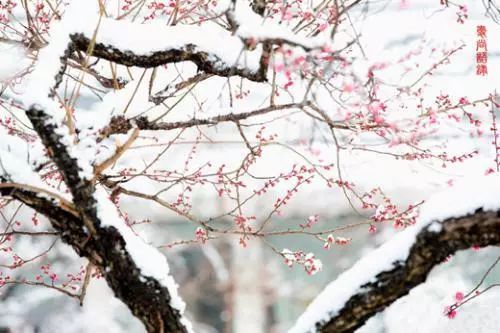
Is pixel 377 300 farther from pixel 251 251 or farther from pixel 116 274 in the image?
pixel 251 251

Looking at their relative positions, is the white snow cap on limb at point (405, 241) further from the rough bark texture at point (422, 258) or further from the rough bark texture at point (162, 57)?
the rough bark texture at point (162, 57)

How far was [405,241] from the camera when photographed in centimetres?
144

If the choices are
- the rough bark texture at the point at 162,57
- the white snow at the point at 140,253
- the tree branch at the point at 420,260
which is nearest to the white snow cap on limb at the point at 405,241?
the tree branch at the point at 420,260

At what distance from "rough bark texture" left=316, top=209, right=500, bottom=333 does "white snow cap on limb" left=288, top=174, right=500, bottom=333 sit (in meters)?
0.01

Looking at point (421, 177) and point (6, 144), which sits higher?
point (421, 177)

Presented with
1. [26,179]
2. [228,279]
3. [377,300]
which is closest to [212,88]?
[26,179]

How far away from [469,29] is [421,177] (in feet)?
3.62

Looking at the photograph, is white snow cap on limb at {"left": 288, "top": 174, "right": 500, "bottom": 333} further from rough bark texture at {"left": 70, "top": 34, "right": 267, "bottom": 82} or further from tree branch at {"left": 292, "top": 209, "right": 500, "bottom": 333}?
rough bark texture at {"left": 70, "top": 34, "right": 267, "bottom": 82}

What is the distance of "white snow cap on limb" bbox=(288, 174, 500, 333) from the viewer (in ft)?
4.52

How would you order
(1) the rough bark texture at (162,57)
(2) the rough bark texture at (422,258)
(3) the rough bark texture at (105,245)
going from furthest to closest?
1. (1) the rough bark texture at (162,57)
2. (3) the rough bark texture at (105,245)
3. (2) the rough bark texture at (422,258)

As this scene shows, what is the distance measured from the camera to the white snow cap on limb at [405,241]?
1377 millimetres

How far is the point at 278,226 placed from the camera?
430cm

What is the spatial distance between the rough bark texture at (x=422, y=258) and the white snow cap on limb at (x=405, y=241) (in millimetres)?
13

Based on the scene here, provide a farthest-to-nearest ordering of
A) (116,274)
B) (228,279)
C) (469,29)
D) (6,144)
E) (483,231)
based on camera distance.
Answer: (228,279), (469,29), (6,144), (116,274), (483,231)
